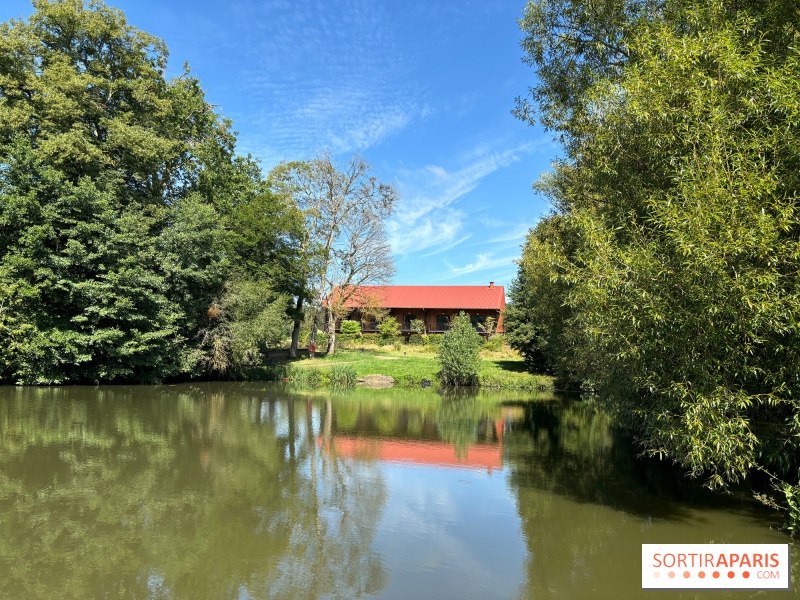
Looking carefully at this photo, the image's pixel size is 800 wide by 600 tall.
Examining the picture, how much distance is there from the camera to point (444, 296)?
4747cm

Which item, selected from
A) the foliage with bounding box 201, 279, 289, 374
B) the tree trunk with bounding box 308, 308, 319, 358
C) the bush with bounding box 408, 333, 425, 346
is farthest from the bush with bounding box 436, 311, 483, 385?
the bush with bounding box 408, 333, 425, 346

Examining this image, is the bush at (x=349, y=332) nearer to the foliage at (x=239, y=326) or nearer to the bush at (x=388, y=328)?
the bush at (x=388, y=328)

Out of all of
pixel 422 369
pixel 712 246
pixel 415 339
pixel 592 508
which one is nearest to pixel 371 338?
pixel 415 339

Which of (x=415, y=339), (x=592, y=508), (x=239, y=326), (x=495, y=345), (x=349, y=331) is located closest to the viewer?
(x=592, y=508)

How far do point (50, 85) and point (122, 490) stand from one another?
21561 mm

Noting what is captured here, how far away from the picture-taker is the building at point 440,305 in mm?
45594

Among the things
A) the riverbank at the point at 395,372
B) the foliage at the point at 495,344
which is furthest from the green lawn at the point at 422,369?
the foliage at the point at 495,344

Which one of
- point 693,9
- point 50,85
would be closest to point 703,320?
point 693,9

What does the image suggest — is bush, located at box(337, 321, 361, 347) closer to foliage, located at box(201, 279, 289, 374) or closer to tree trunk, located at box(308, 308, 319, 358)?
tree trunk, located at box(308, 308, 319, 358)

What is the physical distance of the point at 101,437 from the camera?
12.1 meters

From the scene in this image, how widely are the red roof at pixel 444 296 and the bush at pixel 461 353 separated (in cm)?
1778

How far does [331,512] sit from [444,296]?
1595 inches

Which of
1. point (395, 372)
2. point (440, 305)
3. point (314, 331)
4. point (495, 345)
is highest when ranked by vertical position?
point (440, 305)
